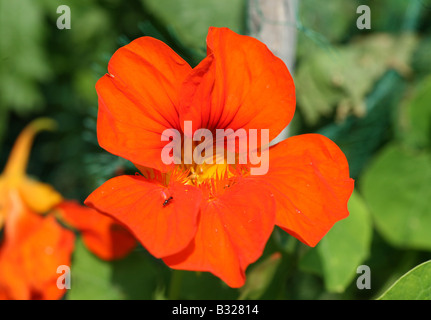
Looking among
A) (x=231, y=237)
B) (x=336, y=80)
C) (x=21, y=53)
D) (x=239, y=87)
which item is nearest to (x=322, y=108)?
(x=336, y=80)

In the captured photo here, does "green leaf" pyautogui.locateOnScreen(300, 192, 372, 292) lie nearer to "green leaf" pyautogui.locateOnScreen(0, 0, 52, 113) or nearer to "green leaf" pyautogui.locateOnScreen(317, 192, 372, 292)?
"green leaf" pyautogui.locateOnScreen(317, 192, 372, 292)

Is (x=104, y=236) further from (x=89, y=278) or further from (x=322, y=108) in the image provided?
(x=322, y=108)

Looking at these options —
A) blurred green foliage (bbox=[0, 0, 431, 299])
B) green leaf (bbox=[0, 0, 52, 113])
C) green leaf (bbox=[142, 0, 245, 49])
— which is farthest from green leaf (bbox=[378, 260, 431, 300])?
green leaf (bbox=[0, 0, 52, 113])

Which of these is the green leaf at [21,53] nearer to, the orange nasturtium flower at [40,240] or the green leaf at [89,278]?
the orange nasturtium flower at [40,240]

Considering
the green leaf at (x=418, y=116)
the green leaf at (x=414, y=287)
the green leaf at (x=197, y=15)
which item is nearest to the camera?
the green leaf at (x=414, y=287)

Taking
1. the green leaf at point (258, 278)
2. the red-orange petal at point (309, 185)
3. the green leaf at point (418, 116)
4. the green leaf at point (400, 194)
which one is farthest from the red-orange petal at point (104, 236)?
the green leaf at point (418, 116)

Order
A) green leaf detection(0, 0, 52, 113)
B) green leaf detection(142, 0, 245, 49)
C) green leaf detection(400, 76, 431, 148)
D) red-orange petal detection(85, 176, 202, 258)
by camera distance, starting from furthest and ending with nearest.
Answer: green leaf detection(0, 0, 52, 113)
green leaf detection(400, 76, 431, 148)
green leaf detection(142, 0, 245, 49)
red-orange petal detection(85, 176, 202, 258)
